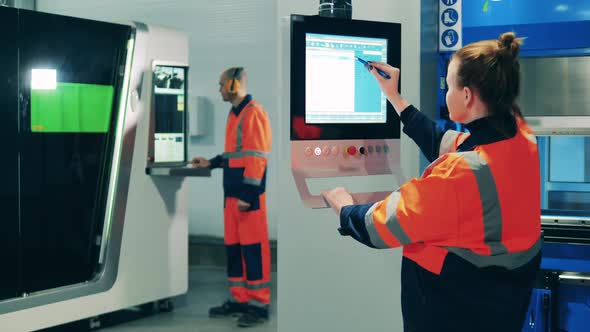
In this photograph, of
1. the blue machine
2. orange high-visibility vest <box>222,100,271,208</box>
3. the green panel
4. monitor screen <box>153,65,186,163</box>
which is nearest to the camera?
the blue machine

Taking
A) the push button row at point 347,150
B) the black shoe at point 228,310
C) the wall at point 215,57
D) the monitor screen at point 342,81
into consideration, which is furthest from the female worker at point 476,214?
the wall at point 215,57

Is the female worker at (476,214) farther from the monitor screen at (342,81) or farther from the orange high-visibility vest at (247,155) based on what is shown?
the orange high-visibility vest at (247,155)

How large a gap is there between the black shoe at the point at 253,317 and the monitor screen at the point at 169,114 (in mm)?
1150

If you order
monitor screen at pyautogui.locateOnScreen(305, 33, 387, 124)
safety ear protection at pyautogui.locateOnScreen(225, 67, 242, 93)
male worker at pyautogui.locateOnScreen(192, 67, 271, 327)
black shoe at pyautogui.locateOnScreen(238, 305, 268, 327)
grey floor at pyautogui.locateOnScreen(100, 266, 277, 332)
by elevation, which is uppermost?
safety ear protection at pyautogui.locateOnScreen(225, 67, 242, 93)

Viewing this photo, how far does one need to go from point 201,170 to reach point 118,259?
0.80m

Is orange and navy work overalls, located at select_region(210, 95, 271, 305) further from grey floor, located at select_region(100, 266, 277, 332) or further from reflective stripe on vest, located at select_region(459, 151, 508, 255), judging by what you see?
reflective stripe on vest, located at select_region(459, 151, 508, 255)

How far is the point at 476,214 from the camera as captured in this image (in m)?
1.82

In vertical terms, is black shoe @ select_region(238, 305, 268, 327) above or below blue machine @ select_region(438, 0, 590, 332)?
below

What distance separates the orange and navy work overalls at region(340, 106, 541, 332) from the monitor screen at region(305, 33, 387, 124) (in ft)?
1.45

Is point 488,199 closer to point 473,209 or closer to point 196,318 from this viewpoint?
point 473,209

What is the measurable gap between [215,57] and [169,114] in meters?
1.76

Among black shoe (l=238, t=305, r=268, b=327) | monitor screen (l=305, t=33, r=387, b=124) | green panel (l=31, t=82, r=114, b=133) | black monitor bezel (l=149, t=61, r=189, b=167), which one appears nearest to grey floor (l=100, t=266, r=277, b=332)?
black shoe (l=238, t=305, r=268, b=327)

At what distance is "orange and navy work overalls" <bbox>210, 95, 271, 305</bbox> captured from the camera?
15.7 ft

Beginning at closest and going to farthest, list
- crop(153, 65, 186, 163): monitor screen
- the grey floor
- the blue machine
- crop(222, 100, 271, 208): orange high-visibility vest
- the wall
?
the blue machine
the grey floor
crop(222, 100, 271, 208): orange high-visibility vest
crop(153, 65, 186, 163): monitor screen
the wall
